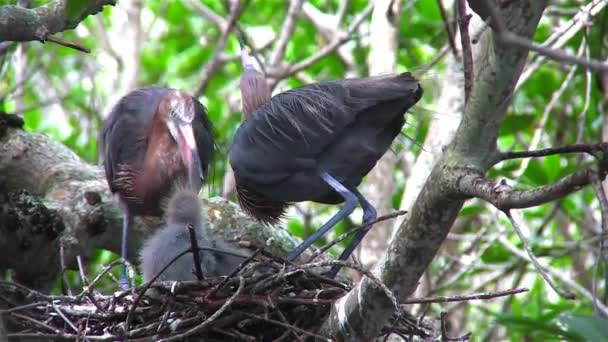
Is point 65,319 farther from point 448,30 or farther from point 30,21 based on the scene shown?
point 448,30

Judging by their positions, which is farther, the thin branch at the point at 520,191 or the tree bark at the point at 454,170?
the tree bark at the point at 454,170

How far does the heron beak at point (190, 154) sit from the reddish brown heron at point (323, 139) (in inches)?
25.2

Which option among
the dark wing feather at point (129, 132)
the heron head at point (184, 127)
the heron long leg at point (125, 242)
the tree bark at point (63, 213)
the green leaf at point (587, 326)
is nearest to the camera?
the green leaf at point (587, 326)

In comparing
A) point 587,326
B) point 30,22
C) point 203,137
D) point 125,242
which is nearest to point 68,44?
point 30,22

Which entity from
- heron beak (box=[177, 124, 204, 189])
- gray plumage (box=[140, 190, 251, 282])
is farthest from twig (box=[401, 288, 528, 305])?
heron beak (box=[177, 124, 204, 189])

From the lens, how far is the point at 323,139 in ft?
11.3

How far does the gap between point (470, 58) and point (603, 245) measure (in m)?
0.69

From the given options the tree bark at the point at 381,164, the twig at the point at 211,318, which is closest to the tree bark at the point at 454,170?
the twig at the point at 211,318

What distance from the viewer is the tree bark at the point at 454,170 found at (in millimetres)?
2260

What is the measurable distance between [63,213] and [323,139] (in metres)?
1.38

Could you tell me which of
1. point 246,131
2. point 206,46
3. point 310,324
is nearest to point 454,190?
point 310,324

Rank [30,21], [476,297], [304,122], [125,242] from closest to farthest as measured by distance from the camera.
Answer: [30,21], [476,297], [304,122], [125,242]

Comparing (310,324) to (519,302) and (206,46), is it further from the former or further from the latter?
(206,46)

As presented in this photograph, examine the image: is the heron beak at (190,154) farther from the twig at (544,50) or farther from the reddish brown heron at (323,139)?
the twig at (544,50)
